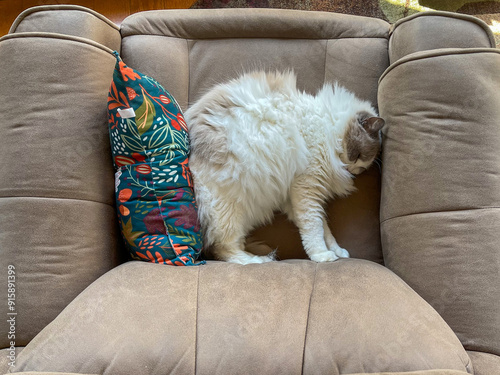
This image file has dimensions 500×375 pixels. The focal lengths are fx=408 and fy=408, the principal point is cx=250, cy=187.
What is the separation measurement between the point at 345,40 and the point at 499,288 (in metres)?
1.12

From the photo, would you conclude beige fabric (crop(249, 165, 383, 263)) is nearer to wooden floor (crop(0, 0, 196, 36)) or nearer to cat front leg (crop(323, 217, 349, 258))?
cat front leg (crop(323, 217, 349, 258))

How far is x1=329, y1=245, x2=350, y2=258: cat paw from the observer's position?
5.23ft

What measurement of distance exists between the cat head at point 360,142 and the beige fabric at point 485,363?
0.75 m

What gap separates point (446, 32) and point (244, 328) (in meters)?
1.30

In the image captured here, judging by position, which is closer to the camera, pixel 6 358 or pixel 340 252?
pixel 6 358

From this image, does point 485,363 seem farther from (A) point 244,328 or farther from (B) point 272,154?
(B) point 272,154

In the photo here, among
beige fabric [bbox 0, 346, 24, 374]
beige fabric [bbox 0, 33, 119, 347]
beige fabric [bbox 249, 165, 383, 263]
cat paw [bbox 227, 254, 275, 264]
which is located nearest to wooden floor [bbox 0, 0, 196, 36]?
beige fabric [bbox 0, 33, 119, 347]

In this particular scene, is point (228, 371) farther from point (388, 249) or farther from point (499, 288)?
point (499, 288)

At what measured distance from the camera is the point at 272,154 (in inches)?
59.3

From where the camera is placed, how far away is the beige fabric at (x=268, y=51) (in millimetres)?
1693

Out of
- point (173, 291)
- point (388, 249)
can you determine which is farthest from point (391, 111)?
point (173, 291)

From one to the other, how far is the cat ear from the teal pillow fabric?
2.30 ft

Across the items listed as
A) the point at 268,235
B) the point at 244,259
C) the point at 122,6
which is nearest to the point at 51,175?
the point at 244,259

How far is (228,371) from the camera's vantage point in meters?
1.09
